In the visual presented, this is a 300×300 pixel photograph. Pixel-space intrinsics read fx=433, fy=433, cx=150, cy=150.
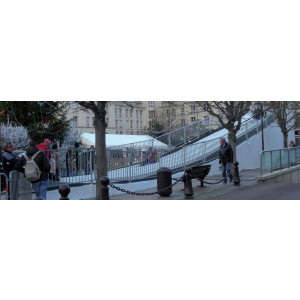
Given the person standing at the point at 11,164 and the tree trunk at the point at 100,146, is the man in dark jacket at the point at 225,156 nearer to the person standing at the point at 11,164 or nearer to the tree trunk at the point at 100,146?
the tree trunk at the point at 100,146

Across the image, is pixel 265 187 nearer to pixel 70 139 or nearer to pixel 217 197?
pixel 217 197

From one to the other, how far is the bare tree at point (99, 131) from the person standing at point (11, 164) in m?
1.40

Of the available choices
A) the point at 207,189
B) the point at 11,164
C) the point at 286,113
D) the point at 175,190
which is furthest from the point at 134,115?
the point at 286,113

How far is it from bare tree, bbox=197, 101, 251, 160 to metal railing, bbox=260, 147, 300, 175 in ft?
2.72

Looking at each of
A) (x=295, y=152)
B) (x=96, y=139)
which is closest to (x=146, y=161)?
(x=96, y=139)

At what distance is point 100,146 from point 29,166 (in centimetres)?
140

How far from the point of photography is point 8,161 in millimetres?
7297

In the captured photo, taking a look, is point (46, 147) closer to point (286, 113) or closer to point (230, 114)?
point (286, 113)

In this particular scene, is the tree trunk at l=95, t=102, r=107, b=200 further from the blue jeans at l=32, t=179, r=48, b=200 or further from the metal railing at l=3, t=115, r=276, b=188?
the blue jeans at l=32, t=179, r=48, b=200

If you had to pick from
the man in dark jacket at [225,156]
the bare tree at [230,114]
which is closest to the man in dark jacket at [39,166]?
the bare tree at [230,114]

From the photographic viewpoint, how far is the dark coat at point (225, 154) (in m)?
10.7
